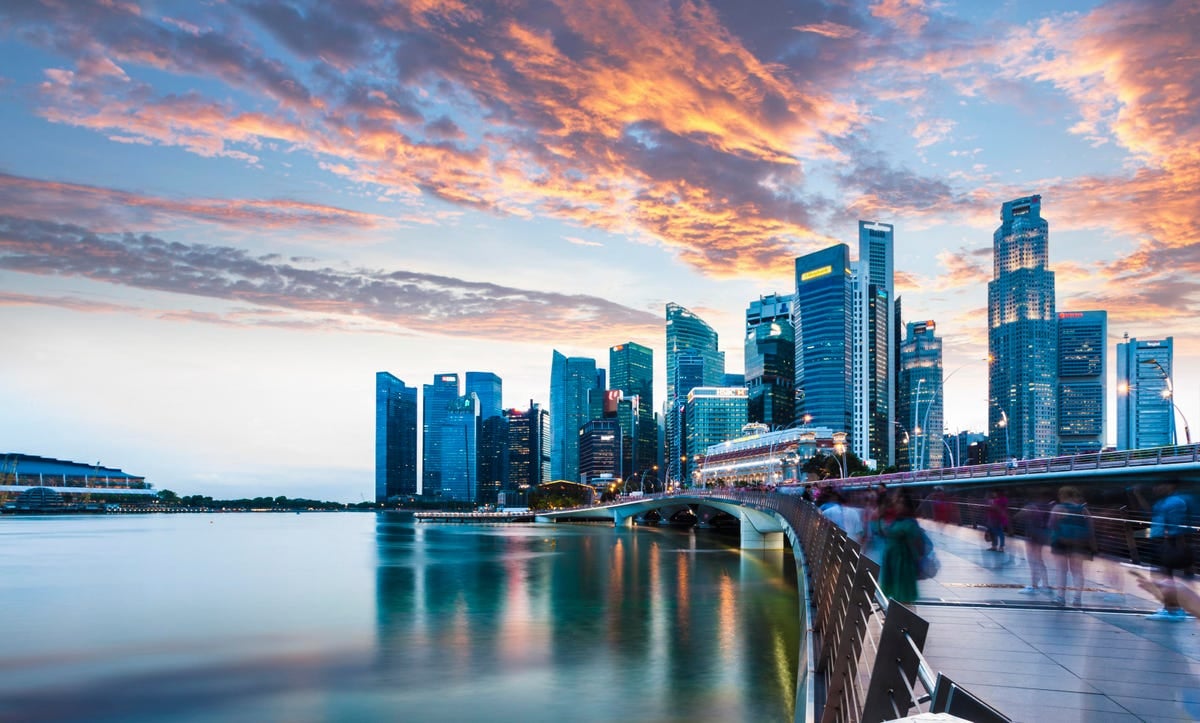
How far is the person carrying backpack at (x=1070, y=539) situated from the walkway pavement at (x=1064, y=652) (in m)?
0.39

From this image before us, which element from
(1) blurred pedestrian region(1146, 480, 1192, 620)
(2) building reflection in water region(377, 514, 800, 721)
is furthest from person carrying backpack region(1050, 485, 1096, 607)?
(2) building reflection in water region(377, 514, 800, 721)

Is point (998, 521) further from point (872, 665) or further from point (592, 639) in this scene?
point (592, 639)

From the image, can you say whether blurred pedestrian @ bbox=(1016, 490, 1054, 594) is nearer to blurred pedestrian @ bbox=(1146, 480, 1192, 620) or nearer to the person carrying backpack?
the person carrying backpack

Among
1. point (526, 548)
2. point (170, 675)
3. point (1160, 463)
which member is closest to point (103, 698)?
point (170, 675)

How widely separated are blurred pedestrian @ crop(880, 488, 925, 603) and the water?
14.3m

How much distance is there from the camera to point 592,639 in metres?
39.4

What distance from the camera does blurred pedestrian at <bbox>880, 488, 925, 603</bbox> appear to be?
40.1 feet

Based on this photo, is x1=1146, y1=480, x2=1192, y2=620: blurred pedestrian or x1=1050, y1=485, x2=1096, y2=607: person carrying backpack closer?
x1=1146, y1=480, x2=1192, y2=620: blurred pedestrian

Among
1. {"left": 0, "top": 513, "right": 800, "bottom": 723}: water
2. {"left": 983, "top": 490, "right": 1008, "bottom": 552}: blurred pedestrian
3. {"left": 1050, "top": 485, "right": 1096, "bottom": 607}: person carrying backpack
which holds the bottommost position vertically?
{"left": 0, "top": 513, "right": 800, "bottom": 723}: water

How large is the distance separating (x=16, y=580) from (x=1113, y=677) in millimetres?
76790

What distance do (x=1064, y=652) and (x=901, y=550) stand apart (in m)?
2.64

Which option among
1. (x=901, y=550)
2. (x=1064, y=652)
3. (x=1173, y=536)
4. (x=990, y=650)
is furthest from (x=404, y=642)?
(x=1173, y=536)

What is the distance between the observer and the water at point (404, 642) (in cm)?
2762

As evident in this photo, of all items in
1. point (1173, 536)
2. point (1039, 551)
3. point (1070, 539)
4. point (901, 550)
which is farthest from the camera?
point (1039, 551)
